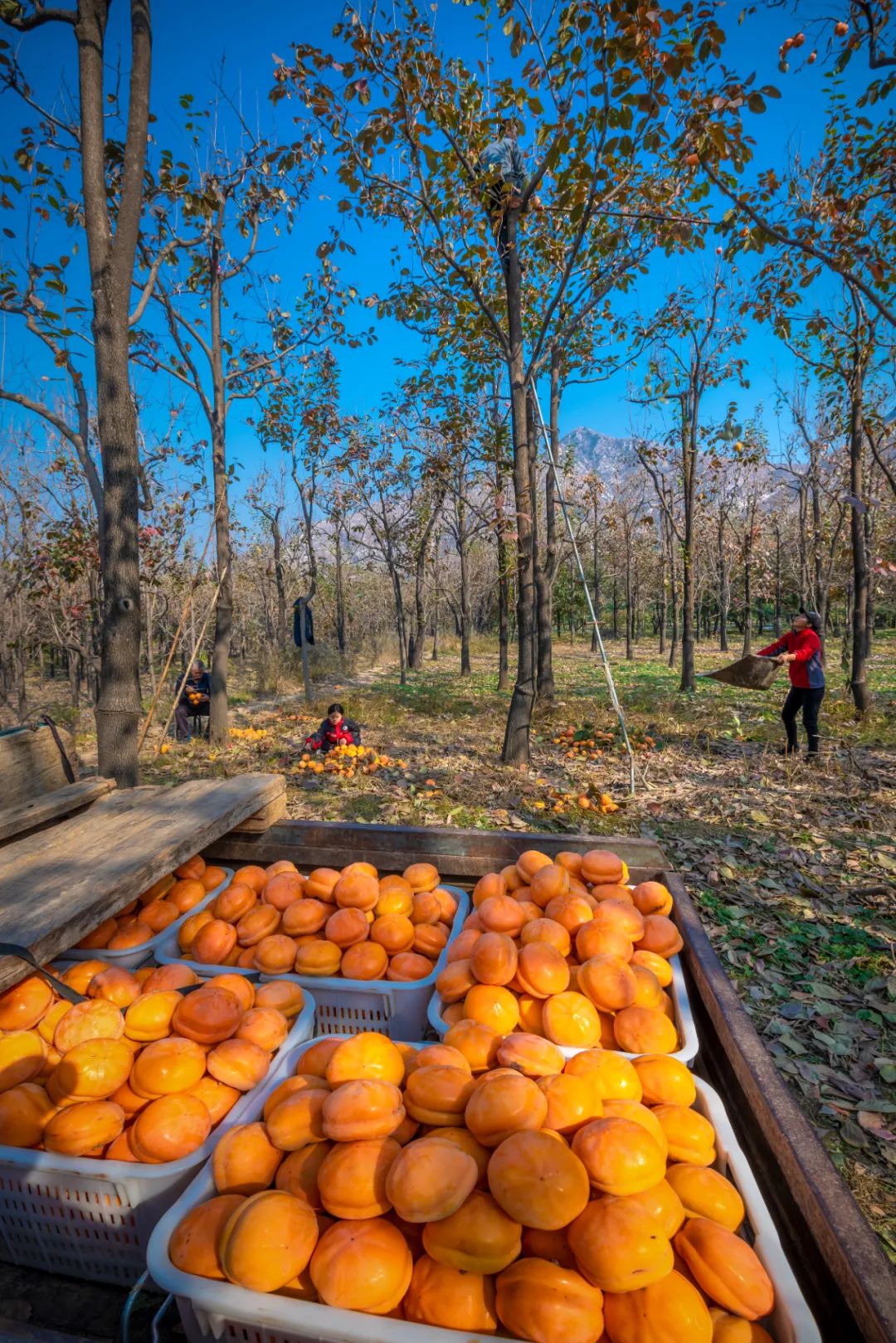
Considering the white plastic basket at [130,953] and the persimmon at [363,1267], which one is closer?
the persimmon at [363,1267]

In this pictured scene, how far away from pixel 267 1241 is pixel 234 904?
1.40m

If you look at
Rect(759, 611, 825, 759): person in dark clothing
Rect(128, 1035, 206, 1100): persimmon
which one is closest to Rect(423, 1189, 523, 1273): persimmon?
Rect(128, 1035, 206, 1100): persimmon

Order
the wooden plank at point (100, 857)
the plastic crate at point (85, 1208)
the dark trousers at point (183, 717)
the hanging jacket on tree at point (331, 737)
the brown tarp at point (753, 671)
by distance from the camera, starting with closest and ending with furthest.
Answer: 1. the plastic crate at point (85, 1208)
2. the wooden plank at point (100, 857)
3. the brown tarp at point (753, 671)
4. the hanging jacket on tree at point (331, 737)
5. the dark trousers at point (183, 717)

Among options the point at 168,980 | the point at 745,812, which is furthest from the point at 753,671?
the point at 168,980

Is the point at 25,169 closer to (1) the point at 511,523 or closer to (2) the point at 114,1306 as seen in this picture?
(1) the point at 511,523

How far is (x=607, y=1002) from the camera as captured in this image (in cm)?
180

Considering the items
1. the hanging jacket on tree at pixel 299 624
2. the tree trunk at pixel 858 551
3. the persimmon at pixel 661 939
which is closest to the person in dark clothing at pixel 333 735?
the hanging jacket on tree at pixel 299 624

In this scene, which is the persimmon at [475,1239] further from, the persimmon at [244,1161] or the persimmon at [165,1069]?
the persimmon at [165,1069]

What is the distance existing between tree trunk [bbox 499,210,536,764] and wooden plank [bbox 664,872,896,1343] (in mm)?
4635

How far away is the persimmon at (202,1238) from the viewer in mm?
1090

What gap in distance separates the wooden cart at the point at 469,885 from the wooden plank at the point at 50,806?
9cm

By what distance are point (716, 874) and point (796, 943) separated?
86 cm

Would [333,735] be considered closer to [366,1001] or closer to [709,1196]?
[366,1001]

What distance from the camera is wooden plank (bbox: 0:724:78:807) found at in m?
2.53
